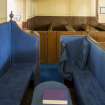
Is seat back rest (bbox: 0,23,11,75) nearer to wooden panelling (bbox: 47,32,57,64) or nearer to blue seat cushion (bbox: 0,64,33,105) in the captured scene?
blue seat cushion (bbox: 0,64,33,105)

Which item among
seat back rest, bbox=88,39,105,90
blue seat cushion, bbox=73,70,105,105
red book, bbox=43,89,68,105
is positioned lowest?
blue seat cushion, bbox=73,70,105,105

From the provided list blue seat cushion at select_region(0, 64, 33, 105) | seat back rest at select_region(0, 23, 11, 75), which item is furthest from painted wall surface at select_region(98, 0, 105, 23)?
blue seat cushion at select_region(0, 64, 33, 105)

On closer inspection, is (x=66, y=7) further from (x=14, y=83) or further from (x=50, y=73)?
(x=14, y=83)

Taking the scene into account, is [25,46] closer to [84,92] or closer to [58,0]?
[84,92]

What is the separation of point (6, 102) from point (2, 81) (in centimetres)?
88

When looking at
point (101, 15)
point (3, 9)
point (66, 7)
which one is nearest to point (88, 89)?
point (3, 9)

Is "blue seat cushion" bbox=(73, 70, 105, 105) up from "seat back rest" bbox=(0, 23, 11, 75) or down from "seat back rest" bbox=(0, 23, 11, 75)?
down

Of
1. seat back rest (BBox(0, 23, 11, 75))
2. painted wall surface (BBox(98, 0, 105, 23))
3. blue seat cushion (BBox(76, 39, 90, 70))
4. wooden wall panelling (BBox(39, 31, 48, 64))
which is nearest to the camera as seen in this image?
seat back rest (BBox(0, 23, 11, 75))

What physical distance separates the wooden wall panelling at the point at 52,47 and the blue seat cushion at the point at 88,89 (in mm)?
2189

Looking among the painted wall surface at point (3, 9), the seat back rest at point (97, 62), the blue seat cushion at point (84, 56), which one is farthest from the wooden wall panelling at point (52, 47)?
the seat back rest at point (97, 62)

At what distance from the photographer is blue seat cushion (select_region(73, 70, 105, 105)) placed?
9.15ft

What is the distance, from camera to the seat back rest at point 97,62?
132 inches

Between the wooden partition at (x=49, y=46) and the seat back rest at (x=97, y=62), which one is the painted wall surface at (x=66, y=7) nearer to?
the wooden partition at (x=49, y=46)

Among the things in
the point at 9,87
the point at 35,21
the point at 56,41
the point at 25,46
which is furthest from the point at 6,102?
the point at 35,21
